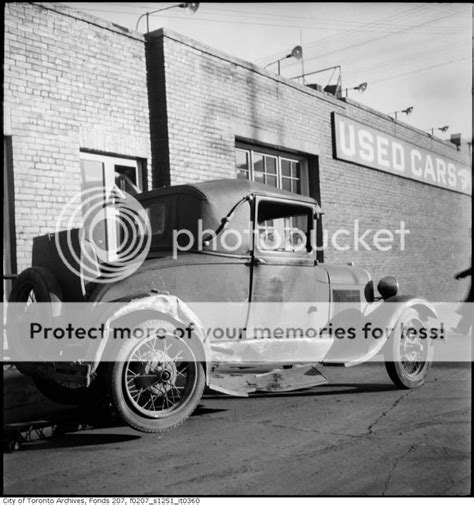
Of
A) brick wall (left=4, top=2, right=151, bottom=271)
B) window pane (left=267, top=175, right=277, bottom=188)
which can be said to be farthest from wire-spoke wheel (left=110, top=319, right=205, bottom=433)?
window pane (left=267, top=175, right=277, bottom=188)

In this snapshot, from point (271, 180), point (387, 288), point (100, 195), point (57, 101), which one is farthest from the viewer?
point (271, 180)

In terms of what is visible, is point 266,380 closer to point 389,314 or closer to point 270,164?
point 389,314

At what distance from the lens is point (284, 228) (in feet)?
18.6

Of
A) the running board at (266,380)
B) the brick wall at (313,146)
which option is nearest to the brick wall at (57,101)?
the brick wall at (313,146)

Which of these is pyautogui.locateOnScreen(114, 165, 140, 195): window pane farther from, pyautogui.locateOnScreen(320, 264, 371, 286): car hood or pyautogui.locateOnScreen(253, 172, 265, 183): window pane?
pyautogui.locateOnScreen(320, 264, 371, 286): car hood

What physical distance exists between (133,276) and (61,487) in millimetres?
1629

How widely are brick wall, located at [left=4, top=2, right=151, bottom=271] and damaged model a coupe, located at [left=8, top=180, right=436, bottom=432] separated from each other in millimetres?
2067

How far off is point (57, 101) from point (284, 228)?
3.57 meters

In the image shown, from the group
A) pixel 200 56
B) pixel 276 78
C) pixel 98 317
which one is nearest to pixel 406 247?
pixel 276 78

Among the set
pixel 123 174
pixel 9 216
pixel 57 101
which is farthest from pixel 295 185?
pixel 9 216

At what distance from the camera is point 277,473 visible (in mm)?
3299

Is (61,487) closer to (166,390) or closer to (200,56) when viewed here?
(166,390)

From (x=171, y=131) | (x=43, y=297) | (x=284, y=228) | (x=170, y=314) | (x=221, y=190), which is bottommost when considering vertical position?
(x=170, y=314)

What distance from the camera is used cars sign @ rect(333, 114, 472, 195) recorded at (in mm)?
12562
